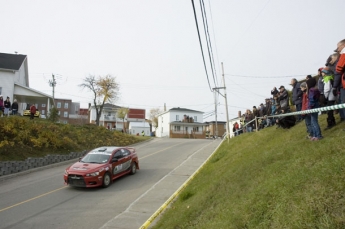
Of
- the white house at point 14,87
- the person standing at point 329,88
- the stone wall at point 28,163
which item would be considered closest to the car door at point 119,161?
the stone wall at point 28,163

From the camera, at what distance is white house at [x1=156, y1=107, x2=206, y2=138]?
214 feet

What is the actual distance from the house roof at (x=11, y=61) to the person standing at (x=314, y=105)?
34.0 meters

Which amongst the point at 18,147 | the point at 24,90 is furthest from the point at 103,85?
the point at 18,147

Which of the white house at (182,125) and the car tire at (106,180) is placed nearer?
the car tire at (106,180)

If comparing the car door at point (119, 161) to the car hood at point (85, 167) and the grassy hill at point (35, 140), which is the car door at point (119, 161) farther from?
the grassy hill at point (35, 140)

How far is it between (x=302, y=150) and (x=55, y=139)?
18636 mm

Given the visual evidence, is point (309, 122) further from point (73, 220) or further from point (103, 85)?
point (103, 85)


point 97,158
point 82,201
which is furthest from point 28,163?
point 82,201

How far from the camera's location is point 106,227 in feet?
23.1

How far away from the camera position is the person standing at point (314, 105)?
7.19 meters

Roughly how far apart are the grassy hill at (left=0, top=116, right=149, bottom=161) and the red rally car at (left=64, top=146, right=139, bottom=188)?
5932mm

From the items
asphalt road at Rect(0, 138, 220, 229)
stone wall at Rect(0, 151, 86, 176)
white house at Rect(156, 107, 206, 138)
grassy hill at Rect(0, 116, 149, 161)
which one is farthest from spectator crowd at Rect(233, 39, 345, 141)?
white house at Rect(156, 107, 206, 138)

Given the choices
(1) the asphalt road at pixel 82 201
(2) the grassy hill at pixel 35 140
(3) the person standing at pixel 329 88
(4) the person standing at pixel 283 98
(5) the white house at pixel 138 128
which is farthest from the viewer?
(5) the white house at pixel 138 128

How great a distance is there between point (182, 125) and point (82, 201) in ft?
186
